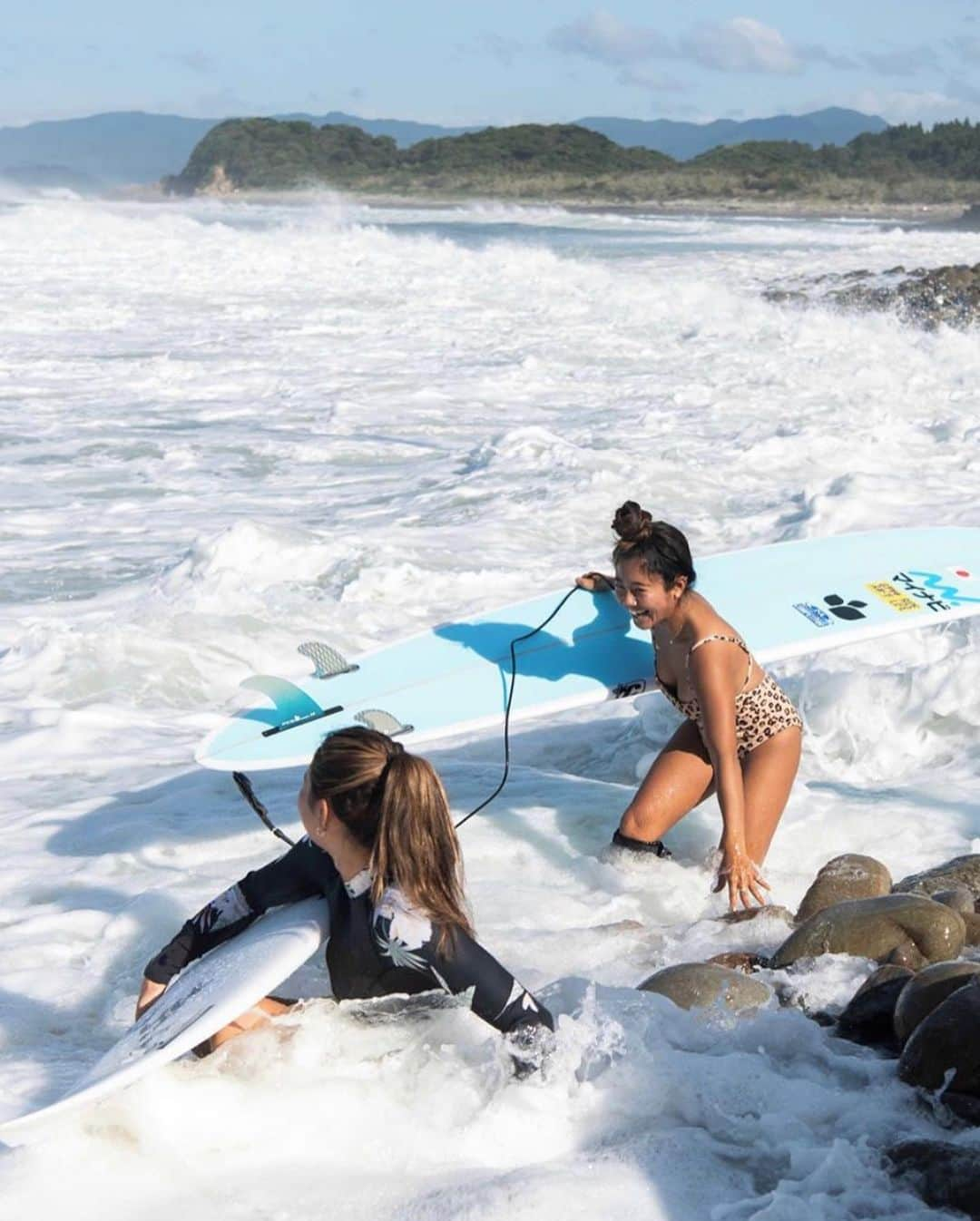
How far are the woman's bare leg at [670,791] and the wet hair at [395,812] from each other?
4.98ft

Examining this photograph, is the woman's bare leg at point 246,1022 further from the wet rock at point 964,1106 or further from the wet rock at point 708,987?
the wet rock at point 964,1106

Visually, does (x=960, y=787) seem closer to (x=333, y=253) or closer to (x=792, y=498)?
(x=792, y=498)

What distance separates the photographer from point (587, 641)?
4938 mm

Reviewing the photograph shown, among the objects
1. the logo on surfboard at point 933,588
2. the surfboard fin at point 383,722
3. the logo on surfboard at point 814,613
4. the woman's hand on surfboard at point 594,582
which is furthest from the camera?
the logo on surfboard at point 933,588

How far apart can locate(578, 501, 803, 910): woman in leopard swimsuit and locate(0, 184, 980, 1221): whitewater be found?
20cm

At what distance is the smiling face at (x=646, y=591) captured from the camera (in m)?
4.12

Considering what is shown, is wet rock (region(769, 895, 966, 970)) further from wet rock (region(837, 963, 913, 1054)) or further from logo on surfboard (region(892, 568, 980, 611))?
logo on surfboard (region(892, 568, 980, 611))

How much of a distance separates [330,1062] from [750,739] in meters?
1.76

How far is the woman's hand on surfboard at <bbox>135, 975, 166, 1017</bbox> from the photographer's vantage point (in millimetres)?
3039

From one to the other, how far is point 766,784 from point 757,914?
0.52 meters

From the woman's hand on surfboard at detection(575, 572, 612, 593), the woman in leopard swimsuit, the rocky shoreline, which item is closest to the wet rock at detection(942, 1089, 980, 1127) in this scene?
the rocky shoreline

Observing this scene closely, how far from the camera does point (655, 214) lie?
192 feet

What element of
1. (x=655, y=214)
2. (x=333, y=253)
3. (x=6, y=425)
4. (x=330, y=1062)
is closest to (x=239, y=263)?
(x=333, y=253)

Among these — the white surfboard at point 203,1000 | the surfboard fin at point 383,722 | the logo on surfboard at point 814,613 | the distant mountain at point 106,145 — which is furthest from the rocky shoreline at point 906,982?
the distant mountain at point 106,145
